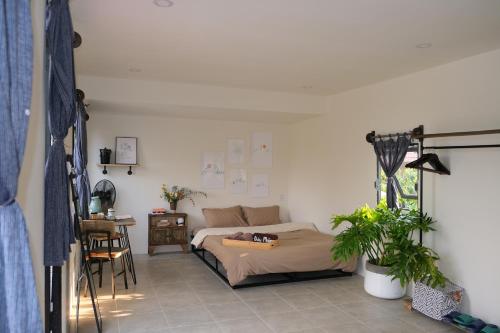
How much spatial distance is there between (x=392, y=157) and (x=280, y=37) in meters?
2.11

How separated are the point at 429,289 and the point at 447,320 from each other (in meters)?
0.30

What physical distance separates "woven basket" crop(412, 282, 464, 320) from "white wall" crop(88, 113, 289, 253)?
12.2 ft

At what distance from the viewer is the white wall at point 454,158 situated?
11.8 ft

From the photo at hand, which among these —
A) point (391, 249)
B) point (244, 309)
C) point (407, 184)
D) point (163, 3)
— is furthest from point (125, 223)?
point (407, 184)

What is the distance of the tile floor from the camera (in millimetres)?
3594

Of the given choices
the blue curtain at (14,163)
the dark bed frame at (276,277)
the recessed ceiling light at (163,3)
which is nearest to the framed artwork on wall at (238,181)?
the dark bed frame at (276,277)

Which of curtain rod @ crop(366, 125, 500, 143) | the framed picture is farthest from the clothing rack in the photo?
the framed picture

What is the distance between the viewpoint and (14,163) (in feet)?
3.96

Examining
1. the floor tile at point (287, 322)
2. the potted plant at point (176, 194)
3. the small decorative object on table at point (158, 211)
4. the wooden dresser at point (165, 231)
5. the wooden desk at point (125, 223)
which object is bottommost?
the floor tile at point (287, 322)

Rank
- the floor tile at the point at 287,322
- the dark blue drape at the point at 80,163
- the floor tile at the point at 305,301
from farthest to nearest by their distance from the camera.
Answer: the floor tile at the point at 305,301, the dark blue drape at the point at 80,163, the floor tile at the point at 287,322

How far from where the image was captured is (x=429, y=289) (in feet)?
12.4

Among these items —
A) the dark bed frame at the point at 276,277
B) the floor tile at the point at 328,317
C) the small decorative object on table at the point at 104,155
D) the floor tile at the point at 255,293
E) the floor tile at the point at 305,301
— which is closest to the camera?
the floor tile at the point at 328,317

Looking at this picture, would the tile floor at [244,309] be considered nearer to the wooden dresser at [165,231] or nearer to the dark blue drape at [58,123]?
the wooden dresser at [165,231]

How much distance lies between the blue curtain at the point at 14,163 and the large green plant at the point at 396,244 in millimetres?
3511
